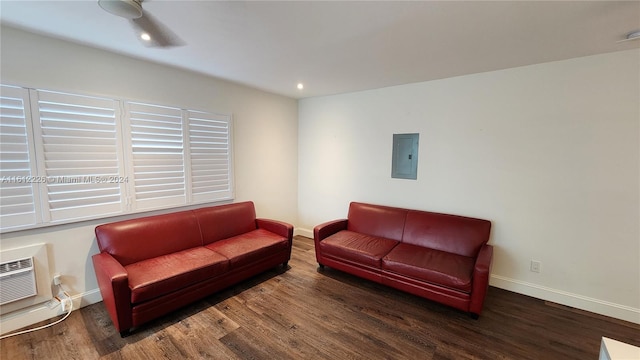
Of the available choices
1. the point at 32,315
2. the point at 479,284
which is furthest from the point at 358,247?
the point at 32,315

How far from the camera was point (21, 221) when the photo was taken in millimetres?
2127

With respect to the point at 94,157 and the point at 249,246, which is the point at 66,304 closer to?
the point at 94,157

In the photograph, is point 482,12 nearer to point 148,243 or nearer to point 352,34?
point 352,34

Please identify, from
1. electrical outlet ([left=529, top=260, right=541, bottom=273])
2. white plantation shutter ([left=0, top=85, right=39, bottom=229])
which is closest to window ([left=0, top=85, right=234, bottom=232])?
white plantation shutter ([left=0, top=85, right=39, bottom=229])

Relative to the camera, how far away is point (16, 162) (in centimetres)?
208

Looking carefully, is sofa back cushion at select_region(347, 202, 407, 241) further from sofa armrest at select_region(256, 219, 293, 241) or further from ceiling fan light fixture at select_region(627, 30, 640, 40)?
ceiling fan light fixture at select_region(627, 30, 640, 40)

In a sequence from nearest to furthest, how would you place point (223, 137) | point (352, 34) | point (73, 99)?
1. point (352, 34)
2. point (73, 99)
3. point (223, 137)

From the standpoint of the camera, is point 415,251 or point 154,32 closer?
point 154,32

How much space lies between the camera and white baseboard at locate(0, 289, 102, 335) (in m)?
2.10

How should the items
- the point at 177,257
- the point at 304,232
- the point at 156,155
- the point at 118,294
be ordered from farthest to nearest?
the point at 304,232 < the point at 156,155 < the point at 177,257 < the point at 118,294

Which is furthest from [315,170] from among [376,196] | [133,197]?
[133,197]

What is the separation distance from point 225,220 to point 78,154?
156 centimetres

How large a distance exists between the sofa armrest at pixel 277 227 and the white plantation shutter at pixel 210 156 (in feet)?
1.90

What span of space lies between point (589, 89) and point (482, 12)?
1.61 meters
